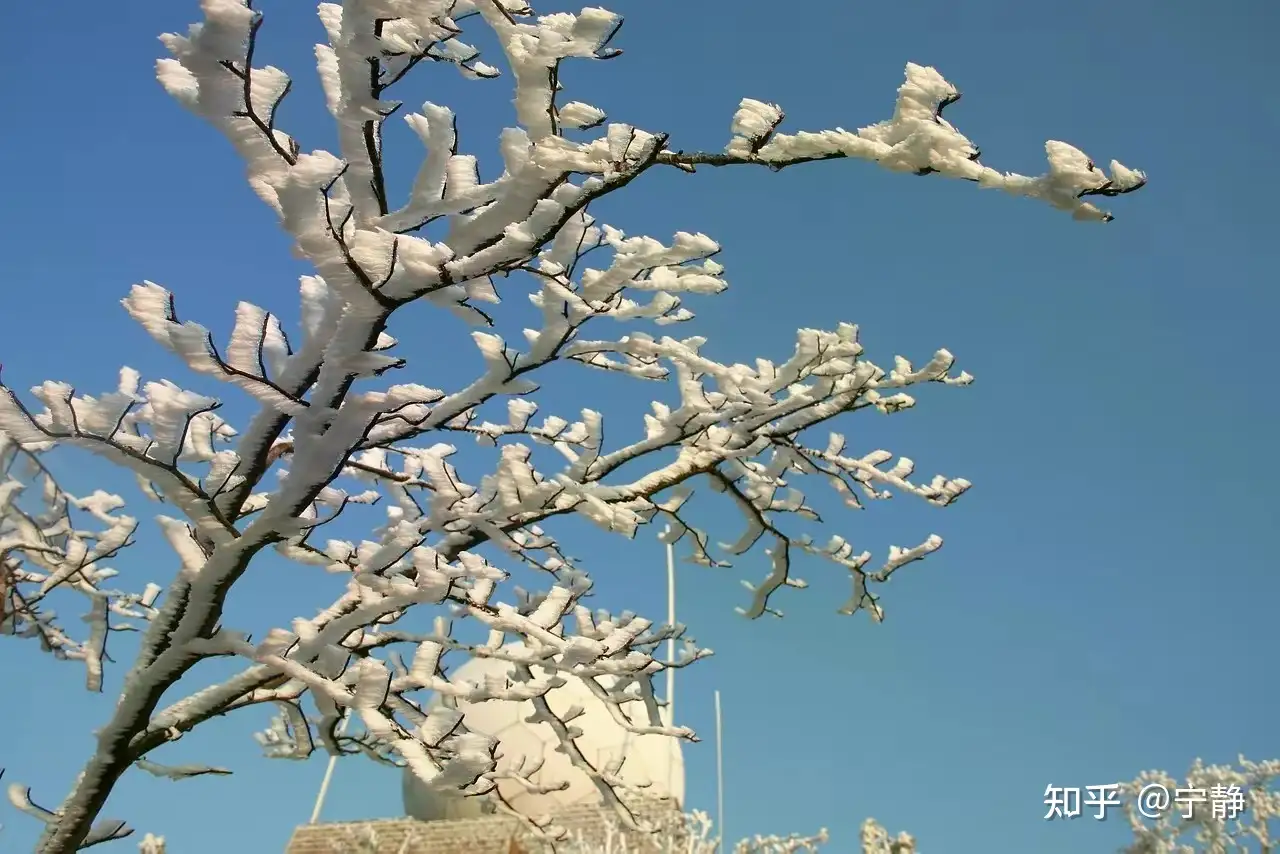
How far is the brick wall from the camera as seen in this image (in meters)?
12.7

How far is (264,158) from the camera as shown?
2018 mm

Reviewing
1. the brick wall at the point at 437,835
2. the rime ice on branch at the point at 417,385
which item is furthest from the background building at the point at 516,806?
the rime ice on branch at the point at 417,385

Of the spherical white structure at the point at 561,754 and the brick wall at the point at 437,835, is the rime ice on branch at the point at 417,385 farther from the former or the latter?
the spherical white structure at the point at 561,754

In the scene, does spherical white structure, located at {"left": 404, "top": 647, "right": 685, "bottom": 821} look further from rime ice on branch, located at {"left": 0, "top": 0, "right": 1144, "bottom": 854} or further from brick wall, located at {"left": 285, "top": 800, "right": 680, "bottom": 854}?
rime ice on branch, located at {"left": 0, "top": 0, "right": 1144, "bottom": 854}

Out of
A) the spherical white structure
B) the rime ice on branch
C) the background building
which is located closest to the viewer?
the rime ice on branch

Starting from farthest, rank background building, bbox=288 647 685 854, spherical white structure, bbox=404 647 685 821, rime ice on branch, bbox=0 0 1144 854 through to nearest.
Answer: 1. spherical white structure, bbox=404 647 685 821
2. background building, bbox=288 647 685 854
3. rime ice on branch, bbox=0 0 1144 854

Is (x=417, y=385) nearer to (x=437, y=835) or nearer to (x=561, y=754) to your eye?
(x=437, y=835)

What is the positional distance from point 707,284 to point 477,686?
1818mm

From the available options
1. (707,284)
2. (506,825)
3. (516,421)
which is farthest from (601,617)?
(506,825)

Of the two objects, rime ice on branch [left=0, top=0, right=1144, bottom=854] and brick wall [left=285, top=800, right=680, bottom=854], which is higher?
rime ice on branch [left=0, top=0, right=1144, bottom=854]

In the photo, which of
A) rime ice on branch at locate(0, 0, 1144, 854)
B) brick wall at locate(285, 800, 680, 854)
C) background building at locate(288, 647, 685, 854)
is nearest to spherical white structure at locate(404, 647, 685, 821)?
background building at locate(288, 647, 685, 854)

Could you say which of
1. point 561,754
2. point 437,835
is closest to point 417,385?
point 437,835

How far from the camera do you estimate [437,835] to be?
42.5 ft

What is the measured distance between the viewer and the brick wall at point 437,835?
41.7 feet
